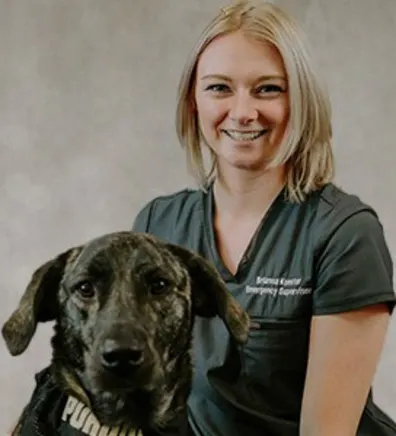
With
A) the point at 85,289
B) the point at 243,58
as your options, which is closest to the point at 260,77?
the point at 243,58

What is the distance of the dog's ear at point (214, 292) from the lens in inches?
57.1

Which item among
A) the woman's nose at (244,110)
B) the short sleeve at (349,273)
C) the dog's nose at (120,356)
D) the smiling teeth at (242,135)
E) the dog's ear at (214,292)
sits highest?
the woman's nose at (244,110)

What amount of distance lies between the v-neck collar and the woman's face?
0.08 metres

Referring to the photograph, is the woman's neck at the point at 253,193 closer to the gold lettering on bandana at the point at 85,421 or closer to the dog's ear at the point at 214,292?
the dog's ear at the point at 214,292

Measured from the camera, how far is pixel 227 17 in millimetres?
1724

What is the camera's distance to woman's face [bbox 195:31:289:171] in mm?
1682

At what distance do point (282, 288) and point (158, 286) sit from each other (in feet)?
1.07

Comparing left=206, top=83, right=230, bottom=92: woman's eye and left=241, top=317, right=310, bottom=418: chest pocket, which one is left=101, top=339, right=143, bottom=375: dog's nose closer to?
left=241, top=317, right=310, bottom=418: chest pocket

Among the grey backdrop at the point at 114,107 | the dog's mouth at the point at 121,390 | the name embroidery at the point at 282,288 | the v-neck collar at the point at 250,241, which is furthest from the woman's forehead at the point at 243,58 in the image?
the grey backdrop at the point at 114,107

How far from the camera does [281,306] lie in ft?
5.37

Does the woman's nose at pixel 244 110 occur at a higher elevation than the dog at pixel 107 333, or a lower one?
higher

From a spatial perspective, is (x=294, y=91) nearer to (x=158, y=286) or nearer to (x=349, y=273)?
(x=349, y=273)

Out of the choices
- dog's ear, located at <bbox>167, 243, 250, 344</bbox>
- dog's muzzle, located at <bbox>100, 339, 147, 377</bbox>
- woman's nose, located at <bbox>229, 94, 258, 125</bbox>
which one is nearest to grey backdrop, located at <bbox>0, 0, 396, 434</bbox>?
woman's nose, located at <bbox>229, 94, 258, 125</bbox>

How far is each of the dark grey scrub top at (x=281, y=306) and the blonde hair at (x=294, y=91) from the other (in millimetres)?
111
